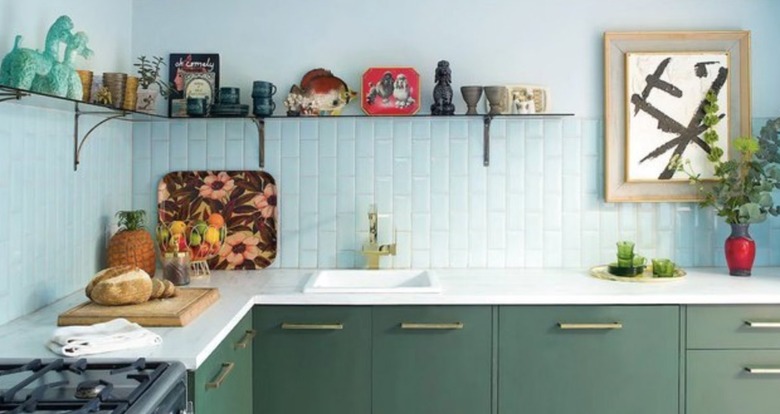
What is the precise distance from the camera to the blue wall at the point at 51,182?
→ 7.02 feet

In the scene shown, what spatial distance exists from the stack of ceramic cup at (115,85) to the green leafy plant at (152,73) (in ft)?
1.13

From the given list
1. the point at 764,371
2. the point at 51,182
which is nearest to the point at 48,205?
the point at 51,182

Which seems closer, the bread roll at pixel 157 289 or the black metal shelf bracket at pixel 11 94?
the black metal shelf bracket at pixel 11 94

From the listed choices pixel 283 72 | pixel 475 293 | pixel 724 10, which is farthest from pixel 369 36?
pixel 724 10

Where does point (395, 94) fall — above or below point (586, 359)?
above

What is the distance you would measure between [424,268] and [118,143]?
1.37m

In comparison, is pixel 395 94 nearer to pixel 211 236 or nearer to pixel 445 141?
pixel 445 141

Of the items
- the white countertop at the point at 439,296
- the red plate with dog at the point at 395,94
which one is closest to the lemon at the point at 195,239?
the white countertop at the point at 439,296

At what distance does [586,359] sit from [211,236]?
4.93 ft

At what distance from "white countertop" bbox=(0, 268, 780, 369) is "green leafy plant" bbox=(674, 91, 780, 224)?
261mm

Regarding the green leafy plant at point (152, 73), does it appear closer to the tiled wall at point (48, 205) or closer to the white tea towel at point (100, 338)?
the tiled wall at point (48, 205)

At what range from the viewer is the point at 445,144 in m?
3.17

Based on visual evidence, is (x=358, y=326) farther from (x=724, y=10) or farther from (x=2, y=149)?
(x=724, y=10)

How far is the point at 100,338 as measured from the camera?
1.83 meters
